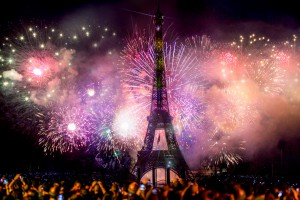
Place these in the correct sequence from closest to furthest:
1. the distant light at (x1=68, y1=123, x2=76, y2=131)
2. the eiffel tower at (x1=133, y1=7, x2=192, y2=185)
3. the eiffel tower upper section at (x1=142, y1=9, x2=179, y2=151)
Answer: the distant light at (x1=68, y1=123, x2=76, y2=131) → the eiffel tower at (x1=133, y1=7, x2=192, y2=185) → the eiffel tower upper section at (x1=142, y1=9, x2=179, y2=151)

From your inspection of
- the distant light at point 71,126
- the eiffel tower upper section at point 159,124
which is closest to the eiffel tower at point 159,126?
the eiffel tower upper section at point 159,124

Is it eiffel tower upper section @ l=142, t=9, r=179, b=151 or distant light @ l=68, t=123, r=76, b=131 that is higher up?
eiffel tower upper section @ l=142, t=9, r=179, b=151

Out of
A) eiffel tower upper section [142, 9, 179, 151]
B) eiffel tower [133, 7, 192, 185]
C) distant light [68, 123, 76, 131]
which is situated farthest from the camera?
eiffel tower upper section [142, 9, 179, 151]

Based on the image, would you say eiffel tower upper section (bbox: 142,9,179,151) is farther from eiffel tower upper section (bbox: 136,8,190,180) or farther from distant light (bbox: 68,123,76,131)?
distant light (bbox: 68,123,76,131)

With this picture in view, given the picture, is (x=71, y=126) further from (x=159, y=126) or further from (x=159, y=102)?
(x=159, y=126)

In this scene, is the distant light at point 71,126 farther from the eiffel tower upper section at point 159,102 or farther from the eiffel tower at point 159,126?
the eiffel tower upper section at point 159,102

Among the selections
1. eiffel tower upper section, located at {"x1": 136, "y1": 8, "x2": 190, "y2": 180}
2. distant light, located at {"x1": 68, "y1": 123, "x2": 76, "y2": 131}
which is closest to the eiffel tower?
eiffel tower upper section, located at {"x1": 136, "y1": 8, "x2": 190, "y2": 180}

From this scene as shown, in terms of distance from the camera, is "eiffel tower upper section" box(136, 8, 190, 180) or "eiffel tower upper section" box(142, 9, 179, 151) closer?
"eiffel tower upper section" box(136, 8, 190, 180)

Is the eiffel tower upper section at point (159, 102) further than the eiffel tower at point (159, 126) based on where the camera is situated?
Yes

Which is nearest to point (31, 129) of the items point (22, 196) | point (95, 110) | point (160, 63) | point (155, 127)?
point (95, 110)
